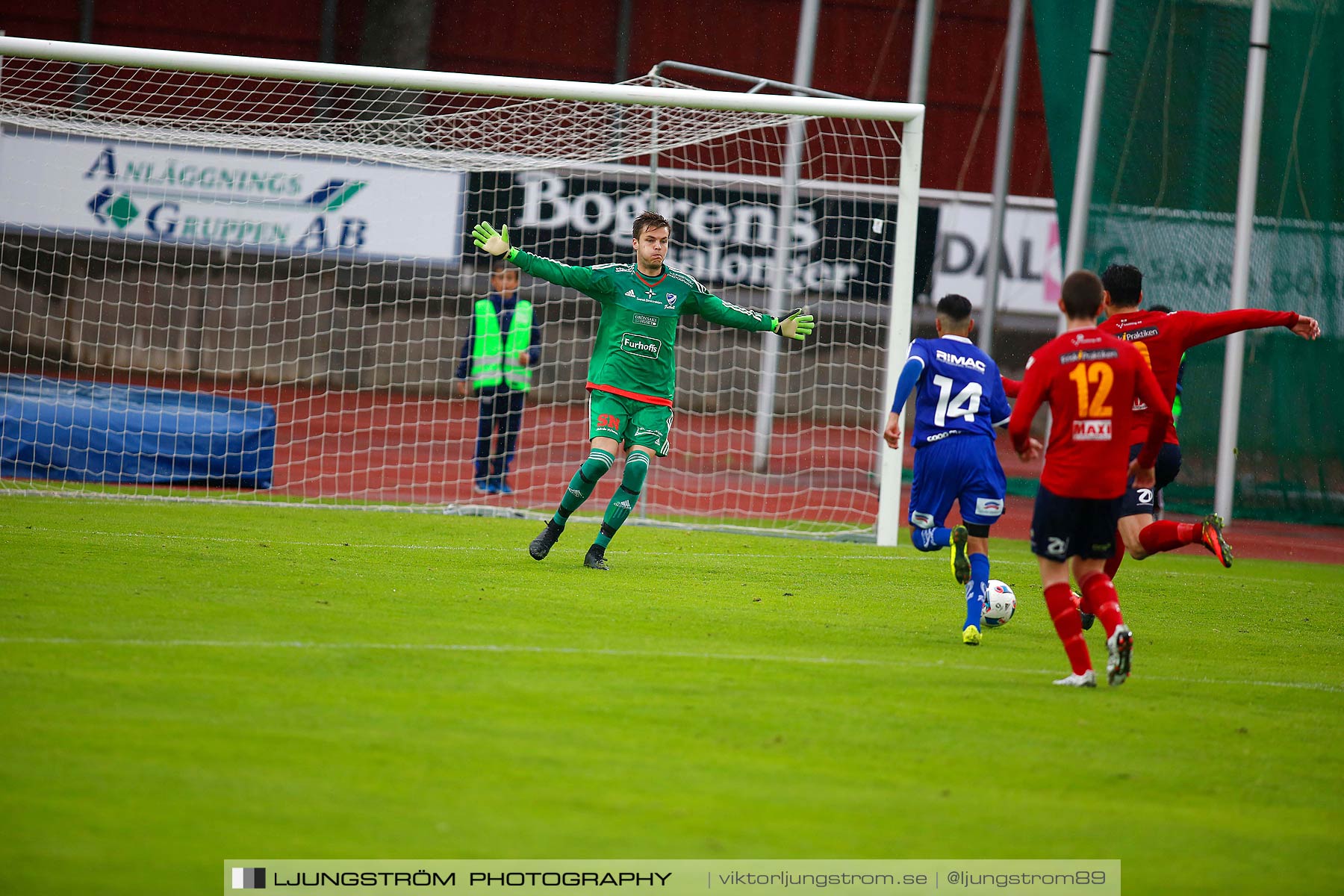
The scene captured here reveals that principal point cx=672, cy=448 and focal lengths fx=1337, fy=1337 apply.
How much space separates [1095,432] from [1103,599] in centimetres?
66

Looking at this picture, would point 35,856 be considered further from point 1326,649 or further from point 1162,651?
point 1326,649

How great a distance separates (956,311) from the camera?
659 centimetres

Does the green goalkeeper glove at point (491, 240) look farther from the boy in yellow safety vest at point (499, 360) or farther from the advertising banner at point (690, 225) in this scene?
the advertising banner at point (690, 225)

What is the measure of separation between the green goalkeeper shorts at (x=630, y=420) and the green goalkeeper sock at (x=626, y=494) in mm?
104

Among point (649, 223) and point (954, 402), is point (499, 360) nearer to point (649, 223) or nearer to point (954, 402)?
point (649, 223)

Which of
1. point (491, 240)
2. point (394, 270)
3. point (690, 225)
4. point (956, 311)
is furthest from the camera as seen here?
point (394, 270)

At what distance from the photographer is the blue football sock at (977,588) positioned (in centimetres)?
622

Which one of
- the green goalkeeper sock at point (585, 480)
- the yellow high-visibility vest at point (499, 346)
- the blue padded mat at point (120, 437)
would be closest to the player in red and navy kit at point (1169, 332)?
the green goalkeeper sock at point (585, 480)

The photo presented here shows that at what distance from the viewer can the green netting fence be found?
492 inches

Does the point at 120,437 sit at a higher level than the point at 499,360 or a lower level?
lower

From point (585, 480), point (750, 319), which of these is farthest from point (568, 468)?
point (585, 480)

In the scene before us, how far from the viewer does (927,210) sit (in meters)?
17.6

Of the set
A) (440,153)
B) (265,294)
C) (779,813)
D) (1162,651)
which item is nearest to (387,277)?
(265,294)

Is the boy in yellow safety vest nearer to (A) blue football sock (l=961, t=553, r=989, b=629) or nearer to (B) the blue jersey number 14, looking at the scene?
(B) the blue jersey number 14
